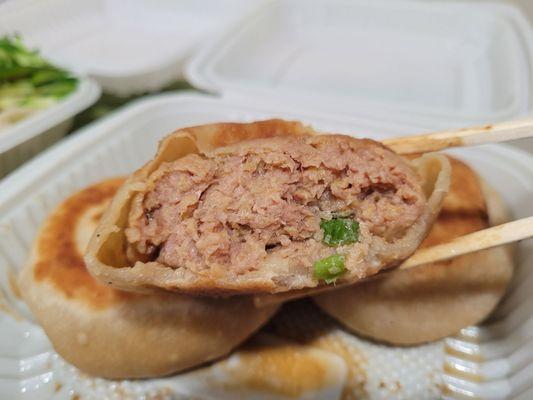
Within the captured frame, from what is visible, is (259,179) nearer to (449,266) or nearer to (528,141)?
(449,266)

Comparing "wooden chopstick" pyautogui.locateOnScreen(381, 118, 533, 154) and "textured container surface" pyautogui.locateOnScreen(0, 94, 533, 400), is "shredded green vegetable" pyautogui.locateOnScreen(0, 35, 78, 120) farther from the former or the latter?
"wooden chopstick" pyautogui.locateOnScreen(381, 118, 533, 154)

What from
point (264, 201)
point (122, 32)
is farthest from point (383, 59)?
point (264, 201)

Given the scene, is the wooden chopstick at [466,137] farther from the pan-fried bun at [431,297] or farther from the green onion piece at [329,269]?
the green onion piece at [329,269]


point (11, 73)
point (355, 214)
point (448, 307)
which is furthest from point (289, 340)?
point (11, 73)

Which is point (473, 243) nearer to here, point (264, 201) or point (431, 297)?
point (431, 297)

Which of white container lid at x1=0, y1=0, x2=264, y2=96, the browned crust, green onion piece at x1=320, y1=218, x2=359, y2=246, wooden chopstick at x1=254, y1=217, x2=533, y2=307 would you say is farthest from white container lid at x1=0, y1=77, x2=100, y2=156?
green onion piece at x1=320, y1=218, x2=359, y2=246

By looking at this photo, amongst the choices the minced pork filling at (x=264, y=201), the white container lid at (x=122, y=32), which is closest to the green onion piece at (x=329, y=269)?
the minced pork filling at (x=264, y=201)
